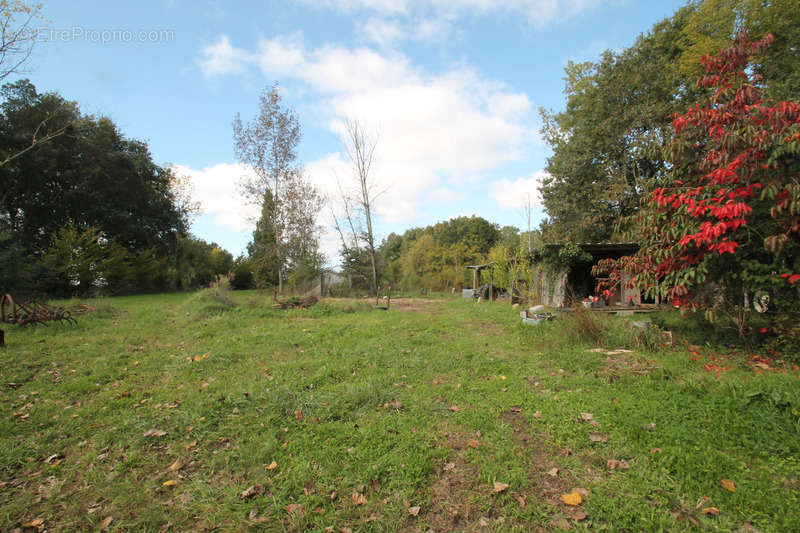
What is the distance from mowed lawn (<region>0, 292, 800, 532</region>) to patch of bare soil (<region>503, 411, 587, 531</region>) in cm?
1

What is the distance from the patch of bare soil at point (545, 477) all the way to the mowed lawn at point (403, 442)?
0.04 feet

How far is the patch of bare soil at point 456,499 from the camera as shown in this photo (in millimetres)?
1966

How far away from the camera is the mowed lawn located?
203 cm

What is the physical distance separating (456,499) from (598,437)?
1.44m

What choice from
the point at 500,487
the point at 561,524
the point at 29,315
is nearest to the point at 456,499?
the point at 500,487

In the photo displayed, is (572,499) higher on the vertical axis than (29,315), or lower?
lower

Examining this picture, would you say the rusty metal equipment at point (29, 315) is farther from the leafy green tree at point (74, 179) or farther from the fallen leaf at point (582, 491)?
the leafy green tree at point (74, 179)

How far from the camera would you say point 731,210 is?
362 cm

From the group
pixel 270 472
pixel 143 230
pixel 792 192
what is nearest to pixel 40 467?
pixel 270 472

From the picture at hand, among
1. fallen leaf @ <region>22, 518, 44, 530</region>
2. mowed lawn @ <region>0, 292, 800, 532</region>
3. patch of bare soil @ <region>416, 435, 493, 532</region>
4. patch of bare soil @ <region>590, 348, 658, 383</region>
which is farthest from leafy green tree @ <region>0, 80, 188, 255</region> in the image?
patch of bare soil @ <region>590, 348, 658, 383</region>

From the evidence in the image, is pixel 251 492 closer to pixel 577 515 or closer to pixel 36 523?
pixel 36 523

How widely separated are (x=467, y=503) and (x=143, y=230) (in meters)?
27.8

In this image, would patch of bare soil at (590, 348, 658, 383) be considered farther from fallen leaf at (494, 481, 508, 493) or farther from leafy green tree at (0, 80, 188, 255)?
leafy green tree at (0, 80, 188, 255)

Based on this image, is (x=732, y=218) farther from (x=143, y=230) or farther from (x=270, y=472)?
(x=143, y=230)
